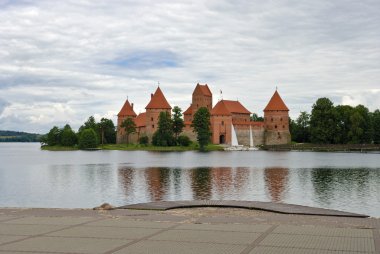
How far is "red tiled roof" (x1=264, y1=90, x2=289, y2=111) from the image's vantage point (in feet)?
297

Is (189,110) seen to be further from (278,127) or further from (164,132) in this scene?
(164,132)

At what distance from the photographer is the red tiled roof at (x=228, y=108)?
90312 millimetres

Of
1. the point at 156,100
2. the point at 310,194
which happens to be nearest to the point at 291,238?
the point at 310,194

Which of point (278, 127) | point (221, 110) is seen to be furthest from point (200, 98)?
point (278, 127)

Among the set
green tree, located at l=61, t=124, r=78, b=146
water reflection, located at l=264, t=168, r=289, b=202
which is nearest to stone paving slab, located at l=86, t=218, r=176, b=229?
water reflection, located at l=264, t=168, r=289, b=202

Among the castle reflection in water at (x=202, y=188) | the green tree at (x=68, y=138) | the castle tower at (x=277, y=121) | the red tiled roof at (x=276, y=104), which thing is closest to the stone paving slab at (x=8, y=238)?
the castle reflection in water at (x=202, y=188)

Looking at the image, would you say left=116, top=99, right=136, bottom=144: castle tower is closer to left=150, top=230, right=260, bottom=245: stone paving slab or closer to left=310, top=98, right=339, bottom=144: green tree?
left=310, top=98, right=339, bottom=144: green tree

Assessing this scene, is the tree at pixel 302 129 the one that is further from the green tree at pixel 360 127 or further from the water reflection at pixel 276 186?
the water reflection at pixel 276 186

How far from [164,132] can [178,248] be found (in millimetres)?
72700

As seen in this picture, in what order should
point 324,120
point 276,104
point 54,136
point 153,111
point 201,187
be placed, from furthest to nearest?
point 54,136 → point 276,104 → point 153,111 → point 324,120 → point 201,187

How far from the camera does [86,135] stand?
8581 cm

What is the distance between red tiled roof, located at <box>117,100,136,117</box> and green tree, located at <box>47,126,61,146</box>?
12619mm

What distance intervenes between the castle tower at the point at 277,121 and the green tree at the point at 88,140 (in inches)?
1230

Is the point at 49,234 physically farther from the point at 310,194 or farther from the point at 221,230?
the point at 310,194
